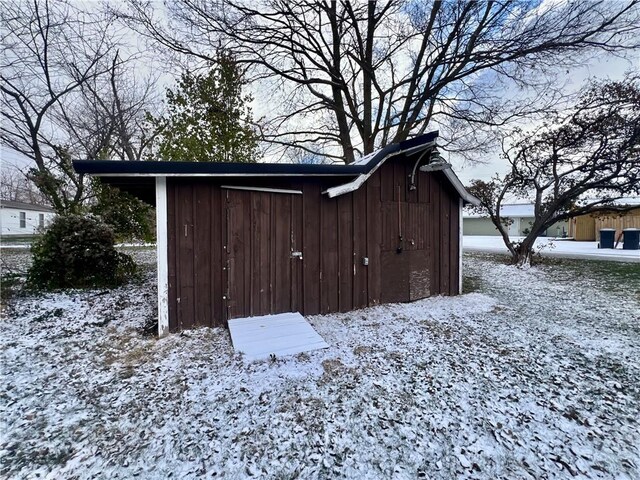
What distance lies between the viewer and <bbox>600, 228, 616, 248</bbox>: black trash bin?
1402 centimetres

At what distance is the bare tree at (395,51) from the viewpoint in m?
7.70

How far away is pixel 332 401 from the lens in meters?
2.53

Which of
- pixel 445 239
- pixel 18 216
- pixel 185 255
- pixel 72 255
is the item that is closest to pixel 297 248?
pixel 185 255

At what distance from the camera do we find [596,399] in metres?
2.57

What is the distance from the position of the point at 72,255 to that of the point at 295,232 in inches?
190

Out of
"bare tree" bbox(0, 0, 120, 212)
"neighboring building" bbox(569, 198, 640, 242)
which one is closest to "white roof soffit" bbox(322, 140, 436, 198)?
"bare tree" bbox(0, 0, 120, 212)

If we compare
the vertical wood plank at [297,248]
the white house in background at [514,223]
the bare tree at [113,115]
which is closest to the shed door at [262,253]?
the vertical wood plank at [297,248]

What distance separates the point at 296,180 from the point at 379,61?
7908 mm

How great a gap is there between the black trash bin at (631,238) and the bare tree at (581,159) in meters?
5.53

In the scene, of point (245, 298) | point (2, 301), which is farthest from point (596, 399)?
point (2, 301)

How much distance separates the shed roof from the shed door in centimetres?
37

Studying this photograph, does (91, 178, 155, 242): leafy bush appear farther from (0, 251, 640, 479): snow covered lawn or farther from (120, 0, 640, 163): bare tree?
(120, 0, 640, 163): bare tree

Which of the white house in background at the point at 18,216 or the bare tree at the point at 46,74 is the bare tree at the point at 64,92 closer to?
the bare tree at the point at 46,74

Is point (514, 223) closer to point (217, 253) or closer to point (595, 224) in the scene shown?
point (595, 224)
